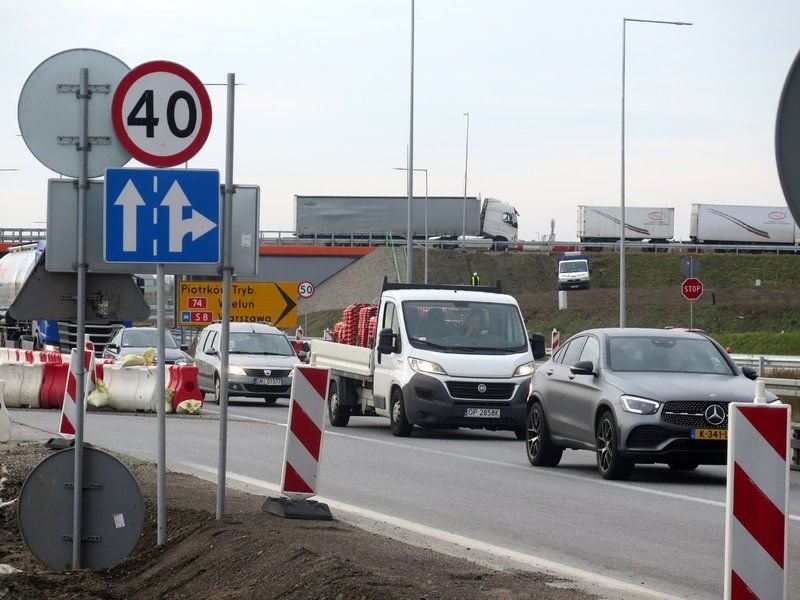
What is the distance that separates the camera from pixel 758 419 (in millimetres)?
6441

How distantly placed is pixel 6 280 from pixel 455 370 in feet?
92.3

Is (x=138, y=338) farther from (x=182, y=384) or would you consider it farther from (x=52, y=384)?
(x=182, y=384)

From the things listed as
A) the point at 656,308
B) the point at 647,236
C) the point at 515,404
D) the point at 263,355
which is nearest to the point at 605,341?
the point at 515,404

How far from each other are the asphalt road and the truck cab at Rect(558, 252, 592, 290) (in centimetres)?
5916

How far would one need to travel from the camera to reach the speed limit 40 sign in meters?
8.73

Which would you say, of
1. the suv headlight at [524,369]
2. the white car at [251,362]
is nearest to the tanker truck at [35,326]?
the white car at [251,362]

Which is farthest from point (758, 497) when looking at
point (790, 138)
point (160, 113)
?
point (160, 113)

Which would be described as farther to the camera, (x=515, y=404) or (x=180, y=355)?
(x=180, y=355)

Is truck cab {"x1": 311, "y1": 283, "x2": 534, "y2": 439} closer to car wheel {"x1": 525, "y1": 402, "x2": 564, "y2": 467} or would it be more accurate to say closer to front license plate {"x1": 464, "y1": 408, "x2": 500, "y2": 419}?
front license plate {"x1": 464, "y1": 408, "x2": 500, "y2": 419}

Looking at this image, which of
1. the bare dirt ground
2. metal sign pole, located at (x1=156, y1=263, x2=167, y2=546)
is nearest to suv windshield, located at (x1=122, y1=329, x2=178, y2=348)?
the bare dirt ground

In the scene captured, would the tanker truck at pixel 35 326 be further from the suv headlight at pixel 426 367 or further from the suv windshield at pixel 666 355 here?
the suv windshield at pixel 666 355

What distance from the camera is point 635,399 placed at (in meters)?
16.0

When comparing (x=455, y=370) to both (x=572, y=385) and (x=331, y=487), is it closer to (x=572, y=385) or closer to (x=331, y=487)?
(x=572, y=385)

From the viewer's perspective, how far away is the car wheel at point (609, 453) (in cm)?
1609
